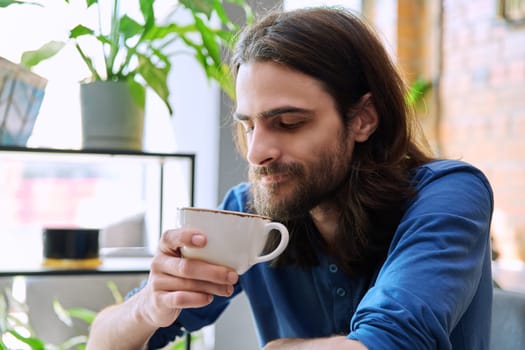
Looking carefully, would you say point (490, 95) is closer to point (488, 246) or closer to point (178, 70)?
point (178, 70)

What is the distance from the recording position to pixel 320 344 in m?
0.80

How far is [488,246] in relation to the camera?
3.31ft

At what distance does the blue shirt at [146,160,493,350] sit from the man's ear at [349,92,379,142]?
12cm

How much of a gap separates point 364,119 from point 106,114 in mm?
579

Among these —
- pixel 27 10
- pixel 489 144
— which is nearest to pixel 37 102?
pixel 27 10

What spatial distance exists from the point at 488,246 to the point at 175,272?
50cm

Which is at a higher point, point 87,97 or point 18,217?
point 87,97

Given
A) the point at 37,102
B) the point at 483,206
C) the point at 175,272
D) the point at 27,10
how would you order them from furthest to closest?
the point at 27,10 < the point at 37,102 < the point at 483,206 < the point at 175,272

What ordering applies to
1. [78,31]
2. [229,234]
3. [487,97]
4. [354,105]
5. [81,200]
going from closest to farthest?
[229,234] → [354,105] → [78,31] → [81,200] → [487,97]

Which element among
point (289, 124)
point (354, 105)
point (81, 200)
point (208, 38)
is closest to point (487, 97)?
point (81, 200)

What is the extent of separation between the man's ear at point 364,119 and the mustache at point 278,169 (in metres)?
0.15

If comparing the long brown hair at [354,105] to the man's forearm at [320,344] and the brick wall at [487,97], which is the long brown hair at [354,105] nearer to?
the man's forearm at [320,344]

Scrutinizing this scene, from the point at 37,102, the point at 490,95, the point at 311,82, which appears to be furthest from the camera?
the point at 490,95

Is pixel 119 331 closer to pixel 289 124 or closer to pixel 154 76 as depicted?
pixel 289 124
